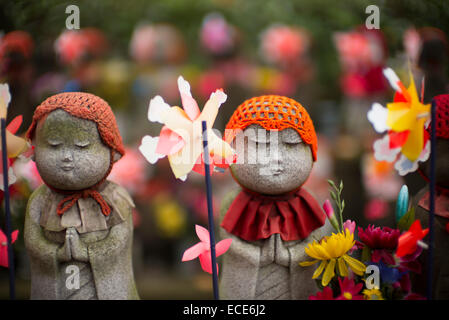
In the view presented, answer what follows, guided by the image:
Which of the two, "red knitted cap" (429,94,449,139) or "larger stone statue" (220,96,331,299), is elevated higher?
"red knitted cap" (429,94,449,139)

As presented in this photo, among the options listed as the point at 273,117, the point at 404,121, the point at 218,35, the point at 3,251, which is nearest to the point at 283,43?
the point at 218,35

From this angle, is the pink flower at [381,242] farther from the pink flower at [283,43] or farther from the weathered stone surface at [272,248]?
the pink flower at [283,43]

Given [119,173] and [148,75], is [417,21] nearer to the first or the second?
[148,75]

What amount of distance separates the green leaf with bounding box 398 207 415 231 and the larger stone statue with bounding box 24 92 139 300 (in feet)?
3.12

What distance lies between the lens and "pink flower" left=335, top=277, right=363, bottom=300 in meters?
1.78

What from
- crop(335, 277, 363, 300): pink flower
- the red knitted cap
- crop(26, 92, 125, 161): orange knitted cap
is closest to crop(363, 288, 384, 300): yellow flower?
crop(335, 277, 363, 300): pink flower

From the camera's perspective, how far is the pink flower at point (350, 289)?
5.85 ft

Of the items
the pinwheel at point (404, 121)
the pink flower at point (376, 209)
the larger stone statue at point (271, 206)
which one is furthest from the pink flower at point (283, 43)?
the pinwheel at point (404, 121)

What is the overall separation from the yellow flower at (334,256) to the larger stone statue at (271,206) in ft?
0.33

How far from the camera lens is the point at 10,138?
6.05 feet

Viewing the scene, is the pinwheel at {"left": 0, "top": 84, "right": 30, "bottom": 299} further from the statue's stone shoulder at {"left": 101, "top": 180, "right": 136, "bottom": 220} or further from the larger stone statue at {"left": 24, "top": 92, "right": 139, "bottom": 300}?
the statue's stone shoulder at {"left": 101, "top": 180, "right": 136, "bottom": 220}

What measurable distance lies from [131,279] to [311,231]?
2.24ft

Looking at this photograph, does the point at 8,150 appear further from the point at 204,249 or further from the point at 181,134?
the point at 204,249
